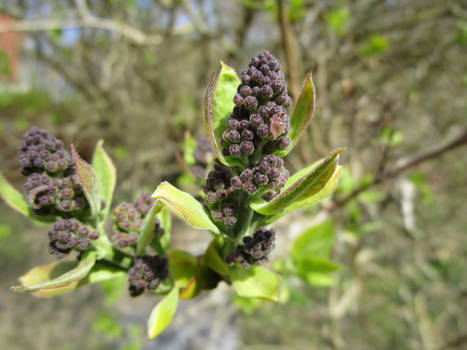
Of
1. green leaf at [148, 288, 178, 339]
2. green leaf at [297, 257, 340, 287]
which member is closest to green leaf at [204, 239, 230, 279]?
green leaf at [148, 288, 178, 339]

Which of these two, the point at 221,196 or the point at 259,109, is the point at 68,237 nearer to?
the point at 221,196

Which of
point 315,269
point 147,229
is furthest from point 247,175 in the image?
point 315,269

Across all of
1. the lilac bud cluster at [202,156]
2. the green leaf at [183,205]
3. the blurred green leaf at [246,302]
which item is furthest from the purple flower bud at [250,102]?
the blurred green leaf at [246,302]

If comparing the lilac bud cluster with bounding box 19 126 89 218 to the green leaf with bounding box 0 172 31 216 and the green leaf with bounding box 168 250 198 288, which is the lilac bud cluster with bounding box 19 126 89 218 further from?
the green leaf with bounding box 168 250 198 288

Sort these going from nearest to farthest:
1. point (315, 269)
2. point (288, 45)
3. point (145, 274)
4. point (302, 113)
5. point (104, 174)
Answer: point (302, 113) < point (145, 274) < point (104, 174) < point (315, 269) < point (288, 45)

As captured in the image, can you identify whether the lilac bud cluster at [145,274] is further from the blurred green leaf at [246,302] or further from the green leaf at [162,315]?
the blurred green leaf at [246,302]

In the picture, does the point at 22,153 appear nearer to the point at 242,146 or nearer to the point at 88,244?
the point at 88,244
